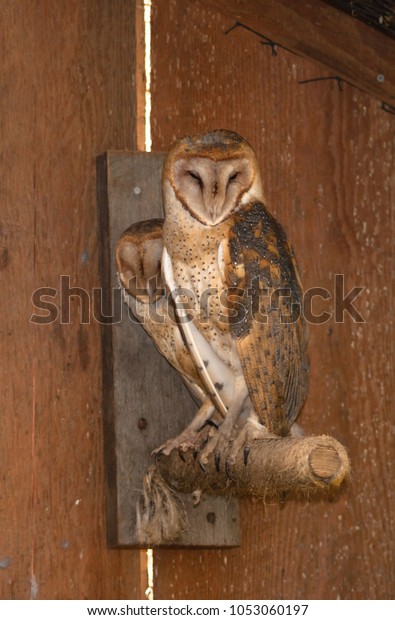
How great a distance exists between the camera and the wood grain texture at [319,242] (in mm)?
2834

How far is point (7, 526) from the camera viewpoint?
258 cm

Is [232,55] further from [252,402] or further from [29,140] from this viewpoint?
[252,402]

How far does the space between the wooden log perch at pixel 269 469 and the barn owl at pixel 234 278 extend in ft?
0.17

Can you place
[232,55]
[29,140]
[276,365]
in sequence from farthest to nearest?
[232,55] < [29,140] < [276,365]

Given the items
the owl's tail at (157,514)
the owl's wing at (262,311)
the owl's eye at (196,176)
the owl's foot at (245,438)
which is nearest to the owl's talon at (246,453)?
the owl's foot at (245,438)

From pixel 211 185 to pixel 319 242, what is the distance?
49cm

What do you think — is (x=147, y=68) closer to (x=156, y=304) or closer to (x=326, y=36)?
(x=326, y=36)

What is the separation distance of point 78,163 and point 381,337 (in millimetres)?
782

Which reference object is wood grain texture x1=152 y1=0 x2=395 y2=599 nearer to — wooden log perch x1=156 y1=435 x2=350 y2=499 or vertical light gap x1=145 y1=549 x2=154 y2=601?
vertical light gap x1=145 y1=549 x2=154 y2=601

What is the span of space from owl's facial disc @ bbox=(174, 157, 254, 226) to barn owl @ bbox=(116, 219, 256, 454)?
0.47 ft

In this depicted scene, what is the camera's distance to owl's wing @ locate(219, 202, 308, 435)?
253 cm

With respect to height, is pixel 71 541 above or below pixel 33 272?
below

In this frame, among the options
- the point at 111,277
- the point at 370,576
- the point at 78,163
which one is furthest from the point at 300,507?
the point at 78,163

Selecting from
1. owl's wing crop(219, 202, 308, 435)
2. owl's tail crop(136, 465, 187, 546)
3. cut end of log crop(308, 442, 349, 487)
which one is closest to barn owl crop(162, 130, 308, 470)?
owl's wing crop(219, 202, 308, 435)
